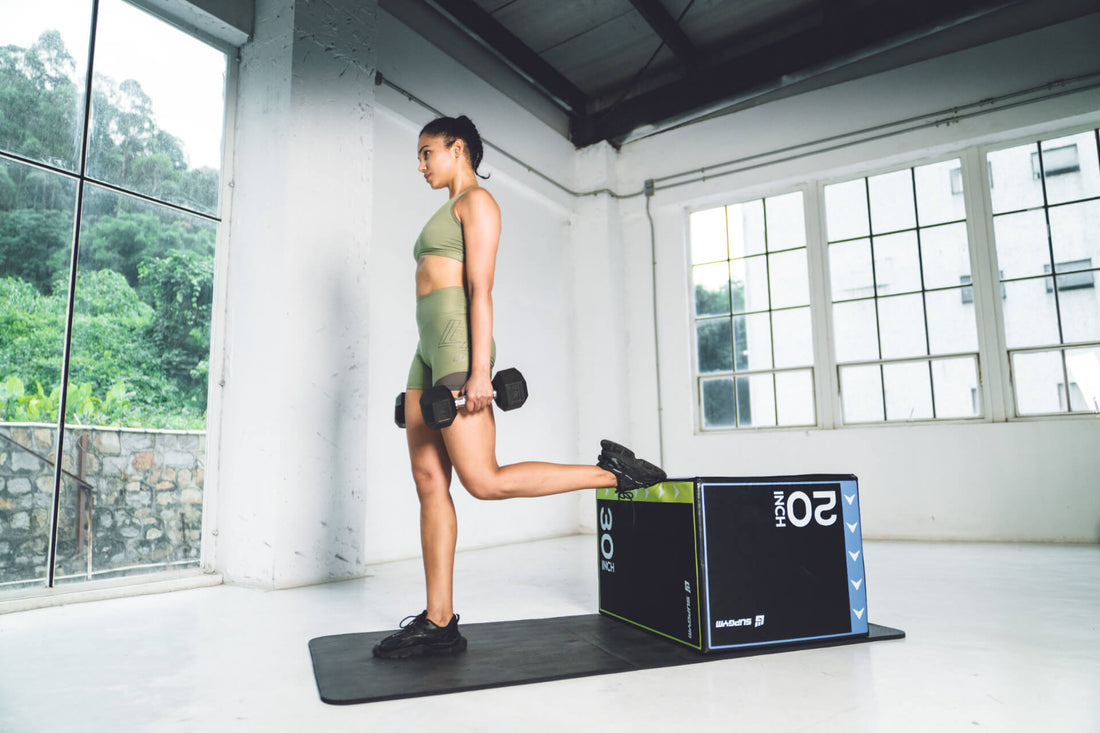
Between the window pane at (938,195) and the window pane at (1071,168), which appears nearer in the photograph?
the window pane at (1071,168)

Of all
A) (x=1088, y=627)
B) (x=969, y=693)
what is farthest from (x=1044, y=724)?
(x=1088, y=627)

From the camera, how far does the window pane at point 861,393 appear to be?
4891 mm

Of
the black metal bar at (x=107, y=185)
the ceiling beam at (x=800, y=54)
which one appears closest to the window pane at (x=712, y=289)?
the ceiling beam at (x=800, y=54)

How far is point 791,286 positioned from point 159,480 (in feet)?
14.5

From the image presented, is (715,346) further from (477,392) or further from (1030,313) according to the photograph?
(477,392)

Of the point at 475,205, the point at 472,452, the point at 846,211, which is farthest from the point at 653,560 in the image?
the point at 846,211

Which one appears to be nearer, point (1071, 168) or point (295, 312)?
point (295, 312)

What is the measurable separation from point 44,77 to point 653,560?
9.72 feet

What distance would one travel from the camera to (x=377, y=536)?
372 centimetres

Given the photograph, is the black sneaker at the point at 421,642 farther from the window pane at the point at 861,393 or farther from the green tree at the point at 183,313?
the window pane at the point at 861,393

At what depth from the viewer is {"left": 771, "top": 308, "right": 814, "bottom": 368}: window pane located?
204 inches

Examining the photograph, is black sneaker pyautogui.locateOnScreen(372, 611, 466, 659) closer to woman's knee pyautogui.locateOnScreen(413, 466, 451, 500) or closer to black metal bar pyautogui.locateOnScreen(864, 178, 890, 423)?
woman's knee pyautogui.locateOnScreen(413, 466, 451, 500)

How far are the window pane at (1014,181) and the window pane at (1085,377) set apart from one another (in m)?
1.04

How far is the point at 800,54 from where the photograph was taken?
448cm
